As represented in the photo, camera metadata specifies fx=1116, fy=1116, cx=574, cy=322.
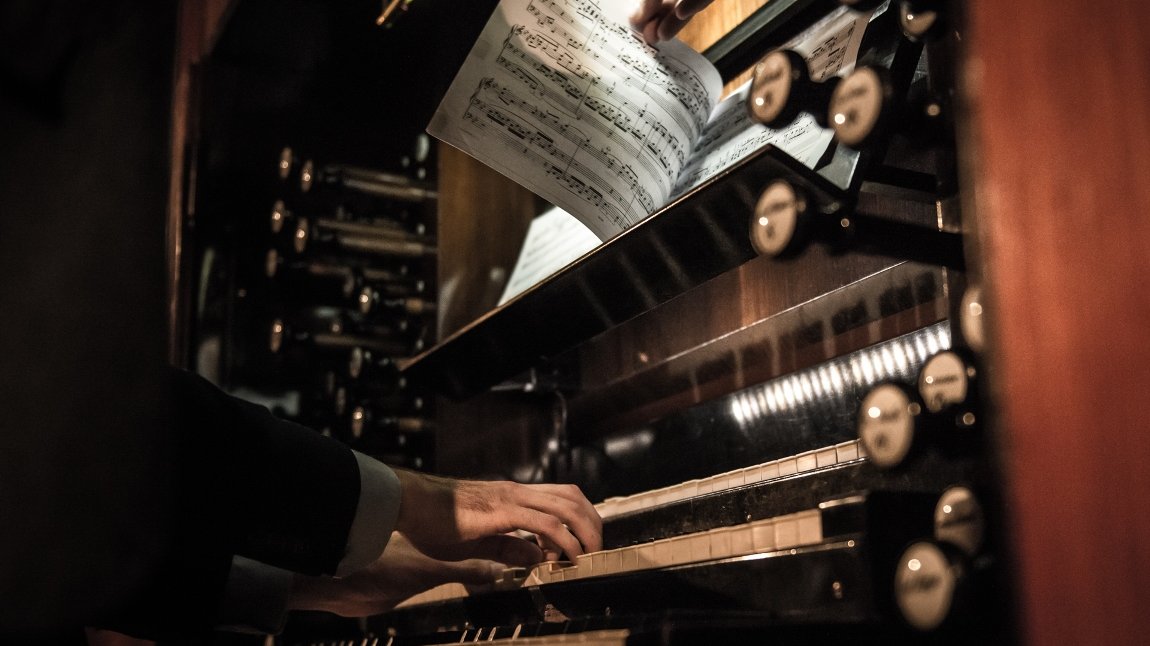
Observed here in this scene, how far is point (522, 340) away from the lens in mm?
1591

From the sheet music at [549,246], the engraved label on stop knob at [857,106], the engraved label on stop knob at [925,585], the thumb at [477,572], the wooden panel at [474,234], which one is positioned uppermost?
the wooden panel at [474,234]

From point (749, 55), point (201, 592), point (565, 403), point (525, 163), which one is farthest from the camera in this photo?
point (565, 403)

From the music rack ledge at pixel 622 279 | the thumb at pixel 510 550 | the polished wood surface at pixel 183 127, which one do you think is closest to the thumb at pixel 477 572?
the thumb at pixel 510 550

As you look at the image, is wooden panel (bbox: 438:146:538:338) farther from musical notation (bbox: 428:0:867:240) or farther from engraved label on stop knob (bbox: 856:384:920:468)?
engraved label on stop knob (bbox: 856:384:920:468)

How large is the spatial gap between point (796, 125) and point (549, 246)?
1.92ft

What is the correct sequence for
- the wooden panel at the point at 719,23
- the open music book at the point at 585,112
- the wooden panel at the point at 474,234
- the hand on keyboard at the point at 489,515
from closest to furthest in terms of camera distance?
the hand on keyboard at the point at 489,515, the open music book at the point at 585,112, the wooden panel at the point at 719,23, the wooden panel at the point at 474,234

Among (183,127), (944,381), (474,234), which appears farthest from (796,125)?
(183,127)

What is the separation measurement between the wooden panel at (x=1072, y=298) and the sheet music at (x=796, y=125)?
37 cm

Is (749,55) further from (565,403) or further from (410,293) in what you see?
(410,293)

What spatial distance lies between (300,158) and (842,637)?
75.3 inches

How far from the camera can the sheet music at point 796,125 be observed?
1.19m

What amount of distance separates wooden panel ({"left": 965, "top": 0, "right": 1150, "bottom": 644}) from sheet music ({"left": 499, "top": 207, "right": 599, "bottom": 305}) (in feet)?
2.99

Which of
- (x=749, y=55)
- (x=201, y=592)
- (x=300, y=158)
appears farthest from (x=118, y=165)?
(x=300, y=158)

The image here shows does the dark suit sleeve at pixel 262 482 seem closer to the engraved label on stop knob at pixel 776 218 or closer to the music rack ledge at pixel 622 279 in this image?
the music rack ledge at pixel 622 279
